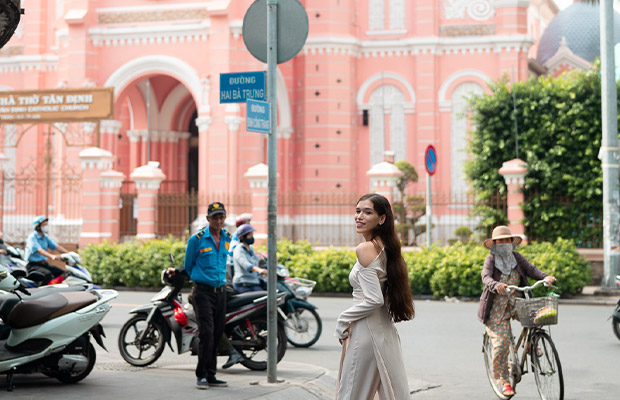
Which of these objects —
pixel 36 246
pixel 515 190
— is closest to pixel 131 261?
pixel 36 246

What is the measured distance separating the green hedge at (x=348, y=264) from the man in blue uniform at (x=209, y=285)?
9.45 m

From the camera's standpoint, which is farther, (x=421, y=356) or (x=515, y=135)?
(x=515, y=135)

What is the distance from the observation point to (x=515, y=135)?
814 inches

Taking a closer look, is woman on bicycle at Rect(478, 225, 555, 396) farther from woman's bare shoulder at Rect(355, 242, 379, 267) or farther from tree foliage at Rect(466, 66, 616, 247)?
tree foliage at Rect(466, 66, 616, 247)

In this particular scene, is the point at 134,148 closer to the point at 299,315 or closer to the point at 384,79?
the point at 384,79

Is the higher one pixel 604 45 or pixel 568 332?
pixel 604 45

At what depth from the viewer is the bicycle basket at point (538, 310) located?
24.1ft

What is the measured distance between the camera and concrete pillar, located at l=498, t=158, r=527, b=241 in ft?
65.1

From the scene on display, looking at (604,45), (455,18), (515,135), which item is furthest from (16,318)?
(455,18)

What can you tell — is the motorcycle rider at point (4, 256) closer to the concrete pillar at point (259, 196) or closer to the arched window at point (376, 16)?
the concrete pillar at point (259, 196)

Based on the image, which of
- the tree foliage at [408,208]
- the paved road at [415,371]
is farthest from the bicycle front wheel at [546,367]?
the tree foliage at [408,208]

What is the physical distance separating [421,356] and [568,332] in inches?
121

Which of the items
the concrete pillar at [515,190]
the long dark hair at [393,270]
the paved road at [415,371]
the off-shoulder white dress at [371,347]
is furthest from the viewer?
the concrete pillar at [515,190]

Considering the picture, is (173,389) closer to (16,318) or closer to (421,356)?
(16,318)
